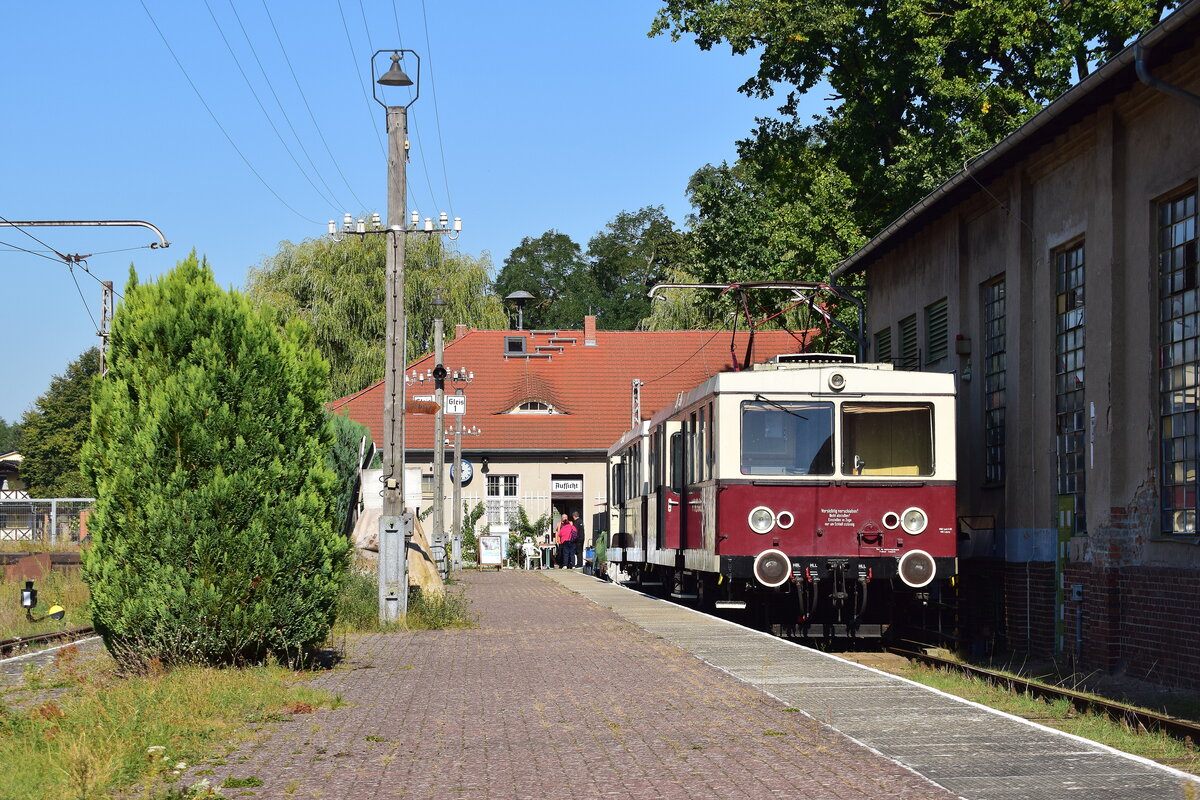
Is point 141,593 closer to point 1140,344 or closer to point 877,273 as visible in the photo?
point 1140,344

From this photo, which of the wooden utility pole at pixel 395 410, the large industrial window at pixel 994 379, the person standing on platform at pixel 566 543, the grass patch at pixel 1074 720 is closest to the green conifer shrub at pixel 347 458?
the wooden utility pole at pixel 395 410

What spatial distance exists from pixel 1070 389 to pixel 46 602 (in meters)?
16.1

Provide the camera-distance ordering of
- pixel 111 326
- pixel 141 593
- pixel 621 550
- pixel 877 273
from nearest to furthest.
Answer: pixel 141 593
pixel 111 326
pixel 877 273
pixel 621 550

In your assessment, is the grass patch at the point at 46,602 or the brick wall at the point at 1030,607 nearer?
the brick wall at the point at 1030,607

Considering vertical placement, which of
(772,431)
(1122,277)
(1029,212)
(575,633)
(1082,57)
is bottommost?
(575,633)

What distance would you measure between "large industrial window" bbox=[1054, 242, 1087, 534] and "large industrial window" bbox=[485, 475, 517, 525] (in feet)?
119

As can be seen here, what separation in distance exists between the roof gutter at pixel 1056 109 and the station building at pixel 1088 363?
0.03 m

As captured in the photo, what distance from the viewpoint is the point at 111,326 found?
12672 mm

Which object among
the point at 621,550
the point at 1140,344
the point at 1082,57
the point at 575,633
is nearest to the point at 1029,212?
the point at 1140,344

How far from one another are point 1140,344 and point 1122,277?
0.81 meters

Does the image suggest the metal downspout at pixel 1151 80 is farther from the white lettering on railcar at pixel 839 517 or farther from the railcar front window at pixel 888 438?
the white lettering on railcar at pixel 839 517

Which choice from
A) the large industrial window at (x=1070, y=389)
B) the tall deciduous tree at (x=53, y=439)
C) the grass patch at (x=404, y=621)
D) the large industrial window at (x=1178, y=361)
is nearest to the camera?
the large industrial window at (x=1178, y=361)

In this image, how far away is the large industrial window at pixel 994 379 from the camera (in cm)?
1859

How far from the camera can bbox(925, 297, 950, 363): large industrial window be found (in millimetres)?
21062
